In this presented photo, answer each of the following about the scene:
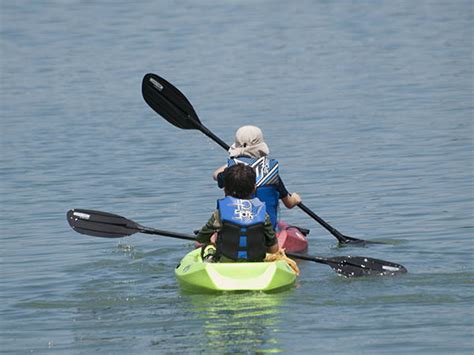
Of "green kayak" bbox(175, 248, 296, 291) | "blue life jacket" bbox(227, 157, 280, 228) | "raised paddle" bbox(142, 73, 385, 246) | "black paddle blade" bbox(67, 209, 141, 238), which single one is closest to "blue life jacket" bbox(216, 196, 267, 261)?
"green kayak" bbox(175, 248, 296, 291)

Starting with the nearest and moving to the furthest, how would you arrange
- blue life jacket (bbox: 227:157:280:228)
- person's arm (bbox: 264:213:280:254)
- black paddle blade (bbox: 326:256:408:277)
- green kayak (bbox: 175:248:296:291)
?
1. green kayak (bbox: 175:248:296:291)
2. person's arm (bbox: 264:213:280:254)
3. black paddle blade (bbox: 326:256:408:277)
4. blue life jacket (bbox: 227:157:280:228)

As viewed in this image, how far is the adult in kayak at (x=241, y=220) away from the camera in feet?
34.8

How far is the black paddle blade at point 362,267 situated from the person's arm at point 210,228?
1.15m

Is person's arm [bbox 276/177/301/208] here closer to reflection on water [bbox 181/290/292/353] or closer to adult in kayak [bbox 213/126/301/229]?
adult in kayak [bbox 213/126/301/229]

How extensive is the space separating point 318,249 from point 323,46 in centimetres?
1626

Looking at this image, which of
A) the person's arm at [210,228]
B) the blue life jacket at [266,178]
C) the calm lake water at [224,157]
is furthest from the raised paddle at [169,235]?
the person's arm at [210,228]

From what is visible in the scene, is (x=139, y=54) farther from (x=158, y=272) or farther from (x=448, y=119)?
(x=158, y=272)

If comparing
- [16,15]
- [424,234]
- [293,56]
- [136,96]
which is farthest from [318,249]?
[16,15]

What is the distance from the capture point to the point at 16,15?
36406mm

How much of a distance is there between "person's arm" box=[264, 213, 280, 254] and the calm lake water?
0.39 metres

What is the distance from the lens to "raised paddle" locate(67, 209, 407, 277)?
1155cm

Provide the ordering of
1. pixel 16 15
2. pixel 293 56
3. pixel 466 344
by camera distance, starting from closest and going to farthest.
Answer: pixel 466 344, pixel 293 56, pixel 16 15

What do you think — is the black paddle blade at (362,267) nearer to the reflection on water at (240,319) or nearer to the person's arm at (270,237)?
the person's arm at (270,237)

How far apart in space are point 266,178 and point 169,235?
3.04 ft
